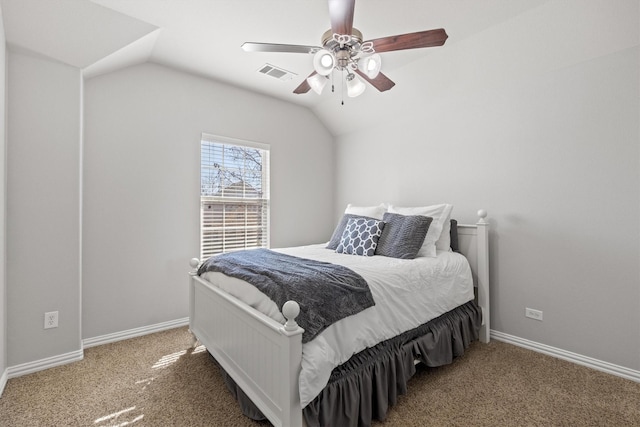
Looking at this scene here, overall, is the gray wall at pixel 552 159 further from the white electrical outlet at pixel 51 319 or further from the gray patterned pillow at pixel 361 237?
the white electrical outlet at pixel 51 319

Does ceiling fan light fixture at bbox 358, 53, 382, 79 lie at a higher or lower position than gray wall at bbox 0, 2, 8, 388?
higher

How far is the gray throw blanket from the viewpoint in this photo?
1.50 meters

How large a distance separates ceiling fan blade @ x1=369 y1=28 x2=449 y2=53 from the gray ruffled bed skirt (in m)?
1.78

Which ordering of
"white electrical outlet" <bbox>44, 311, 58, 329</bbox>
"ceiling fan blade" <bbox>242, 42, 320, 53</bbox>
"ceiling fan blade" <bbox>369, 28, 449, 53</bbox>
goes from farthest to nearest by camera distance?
"white electrical outlet" <bbox>44, 311, 58, 329</bbox> < "ceiling fan blade" <bbox>242, 42, 320, 53</bbox> < "ceiling fan blade" <bbox>369, 28, 449, 53</bbox>

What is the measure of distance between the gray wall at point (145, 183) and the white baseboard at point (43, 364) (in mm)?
289

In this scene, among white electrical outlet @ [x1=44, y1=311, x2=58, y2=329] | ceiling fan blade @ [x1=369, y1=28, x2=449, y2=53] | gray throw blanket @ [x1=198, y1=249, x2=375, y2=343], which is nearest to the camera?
gray throw blanket @ [x1=198, y1=249, x2=375, y2=343]

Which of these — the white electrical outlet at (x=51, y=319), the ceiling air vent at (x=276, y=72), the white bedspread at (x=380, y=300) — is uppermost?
the ceiling air vent at (x=276, y=72)

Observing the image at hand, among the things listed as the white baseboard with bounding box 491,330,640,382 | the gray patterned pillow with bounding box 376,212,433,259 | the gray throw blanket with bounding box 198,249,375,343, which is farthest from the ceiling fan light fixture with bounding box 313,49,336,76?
the white baseboard with bounding box 491,330,640,382

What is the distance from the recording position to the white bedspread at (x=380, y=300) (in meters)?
1.45

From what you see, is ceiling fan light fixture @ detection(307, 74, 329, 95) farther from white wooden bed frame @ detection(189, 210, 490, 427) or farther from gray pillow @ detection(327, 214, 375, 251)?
white wooden bed frame @ detection(189, 210, 490, 427)

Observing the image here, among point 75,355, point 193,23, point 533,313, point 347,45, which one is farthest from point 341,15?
point 75,355

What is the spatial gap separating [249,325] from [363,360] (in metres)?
0.67

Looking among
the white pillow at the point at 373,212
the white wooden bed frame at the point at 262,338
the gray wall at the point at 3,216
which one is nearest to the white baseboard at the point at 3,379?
the gray wall at the point at 3,216

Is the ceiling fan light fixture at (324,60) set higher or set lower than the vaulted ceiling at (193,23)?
lower
